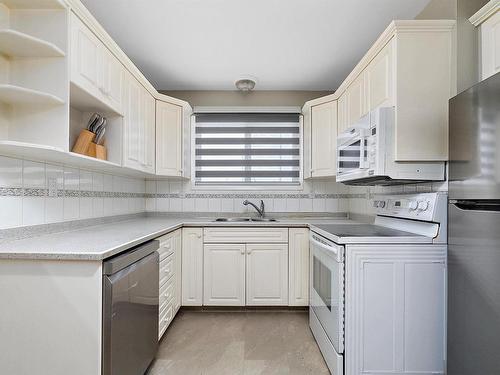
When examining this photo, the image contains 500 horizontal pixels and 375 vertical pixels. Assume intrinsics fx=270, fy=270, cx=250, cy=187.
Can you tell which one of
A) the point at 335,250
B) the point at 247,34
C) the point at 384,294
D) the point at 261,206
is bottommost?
the point at 384,294

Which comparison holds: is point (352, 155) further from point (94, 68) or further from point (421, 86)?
point (94, 68)

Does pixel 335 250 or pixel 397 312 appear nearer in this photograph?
pixel 397 312

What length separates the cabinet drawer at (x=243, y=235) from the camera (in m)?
2.65

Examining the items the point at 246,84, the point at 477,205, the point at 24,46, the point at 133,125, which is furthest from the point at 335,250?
the point at 246,84

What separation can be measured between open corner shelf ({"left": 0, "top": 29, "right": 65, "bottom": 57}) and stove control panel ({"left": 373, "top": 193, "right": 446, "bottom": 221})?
220 centimetres

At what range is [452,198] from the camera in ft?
4.44

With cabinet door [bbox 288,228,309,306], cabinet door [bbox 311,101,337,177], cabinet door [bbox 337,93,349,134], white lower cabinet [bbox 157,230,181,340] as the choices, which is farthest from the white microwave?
white lower cabinet [bbox 157,230,181,340]

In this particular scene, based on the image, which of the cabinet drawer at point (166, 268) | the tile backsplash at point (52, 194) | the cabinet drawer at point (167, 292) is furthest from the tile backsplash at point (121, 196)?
the cabinet drawer at point (167, 292)

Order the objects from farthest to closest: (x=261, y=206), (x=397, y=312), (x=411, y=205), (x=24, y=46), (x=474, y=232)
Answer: (x=261, y=206) → (x=411, y=205) → (x=397, y=312) → (x=24, y=46) → (x=474, y=232)

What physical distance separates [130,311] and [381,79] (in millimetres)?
2076

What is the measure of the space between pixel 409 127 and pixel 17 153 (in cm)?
225

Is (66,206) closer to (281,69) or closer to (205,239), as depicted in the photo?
(205,239)

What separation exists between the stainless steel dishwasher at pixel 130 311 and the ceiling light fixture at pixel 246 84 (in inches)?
78.4

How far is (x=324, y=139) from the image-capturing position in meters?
2.86
